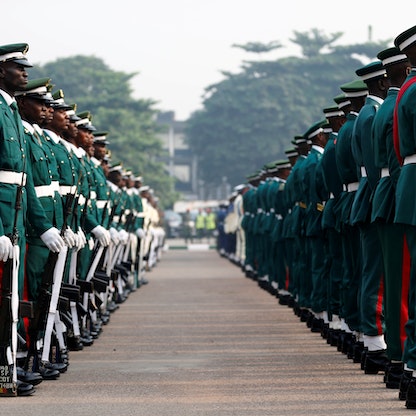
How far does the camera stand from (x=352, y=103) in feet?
39.9

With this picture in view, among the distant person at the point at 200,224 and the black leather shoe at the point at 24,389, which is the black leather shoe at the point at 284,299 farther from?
the distant person at the point at 200,224

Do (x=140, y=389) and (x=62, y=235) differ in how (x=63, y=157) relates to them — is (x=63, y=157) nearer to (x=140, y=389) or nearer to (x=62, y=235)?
(x=62, y=235)

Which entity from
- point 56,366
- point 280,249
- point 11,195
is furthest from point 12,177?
point 280,249

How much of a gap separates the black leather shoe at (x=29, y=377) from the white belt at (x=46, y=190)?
1438 millimetres

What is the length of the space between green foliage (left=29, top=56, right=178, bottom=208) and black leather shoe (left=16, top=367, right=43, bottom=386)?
67411mm

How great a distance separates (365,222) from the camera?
35.1ft

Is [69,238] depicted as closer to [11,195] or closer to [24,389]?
[11,195]

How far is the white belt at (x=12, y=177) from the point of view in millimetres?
9742

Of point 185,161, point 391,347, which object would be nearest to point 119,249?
point 391,347

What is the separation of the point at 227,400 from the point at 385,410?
3.44ft

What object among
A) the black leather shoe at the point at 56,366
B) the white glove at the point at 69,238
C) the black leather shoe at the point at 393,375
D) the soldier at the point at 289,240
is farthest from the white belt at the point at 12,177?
the soldier at the point at 289,240

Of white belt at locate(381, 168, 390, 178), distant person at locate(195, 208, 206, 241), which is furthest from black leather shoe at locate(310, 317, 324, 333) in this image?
distant person at locate(195, 208, 206, 241)

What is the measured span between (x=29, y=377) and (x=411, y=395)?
2689mm

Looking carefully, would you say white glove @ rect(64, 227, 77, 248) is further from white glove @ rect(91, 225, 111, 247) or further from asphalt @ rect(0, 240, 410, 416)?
white glove @ rect(91, 225, 111, 247)
